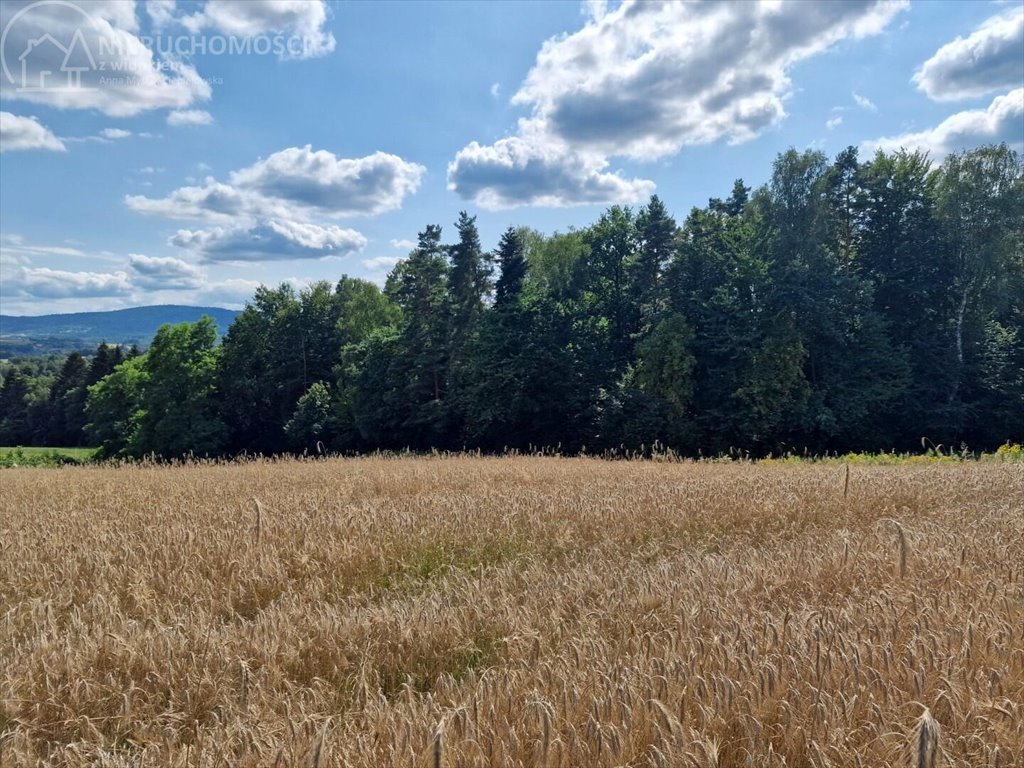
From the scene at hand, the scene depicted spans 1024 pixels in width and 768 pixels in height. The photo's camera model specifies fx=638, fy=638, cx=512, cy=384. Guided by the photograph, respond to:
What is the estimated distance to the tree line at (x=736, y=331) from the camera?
3359 cm

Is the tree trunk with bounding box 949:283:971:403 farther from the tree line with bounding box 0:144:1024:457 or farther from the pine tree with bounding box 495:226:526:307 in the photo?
the pine tree with bounding box 495:226:526:307

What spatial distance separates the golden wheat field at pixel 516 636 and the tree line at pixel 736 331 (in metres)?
26.4

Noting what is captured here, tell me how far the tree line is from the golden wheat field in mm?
26375

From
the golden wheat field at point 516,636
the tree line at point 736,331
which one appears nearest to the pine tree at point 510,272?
the tree line at point 736,331

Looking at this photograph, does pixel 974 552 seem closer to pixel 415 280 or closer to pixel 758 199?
pixel 758 199

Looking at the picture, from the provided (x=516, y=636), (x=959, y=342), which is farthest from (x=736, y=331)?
(x=516, y=636)

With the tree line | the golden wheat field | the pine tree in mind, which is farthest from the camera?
the pine tree

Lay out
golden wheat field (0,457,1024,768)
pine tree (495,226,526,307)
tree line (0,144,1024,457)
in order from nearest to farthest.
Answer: golden wheat field (0,457,1024,768) < tree line (0,144,1024,457) < pine tree (495,226,526,307)

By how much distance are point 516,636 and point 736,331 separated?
110 feet

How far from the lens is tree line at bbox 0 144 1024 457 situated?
3359cm

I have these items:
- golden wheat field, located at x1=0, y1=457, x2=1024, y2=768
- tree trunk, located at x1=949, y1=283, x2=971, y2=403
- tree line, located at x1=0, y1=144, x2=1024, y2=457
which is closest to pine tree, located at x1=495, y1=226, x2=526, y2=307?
tree line, located at x1=0, y1=144, x2=1024, y2=457

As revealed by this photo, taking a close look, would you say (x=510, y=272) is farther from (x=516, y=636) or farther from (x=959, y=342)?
(x=516, y=636)

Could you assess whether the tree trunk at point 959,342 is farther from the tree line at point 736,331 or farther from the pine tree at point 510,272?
the pine tree at point 510,272

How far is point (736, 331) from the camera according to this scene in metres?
34.5
